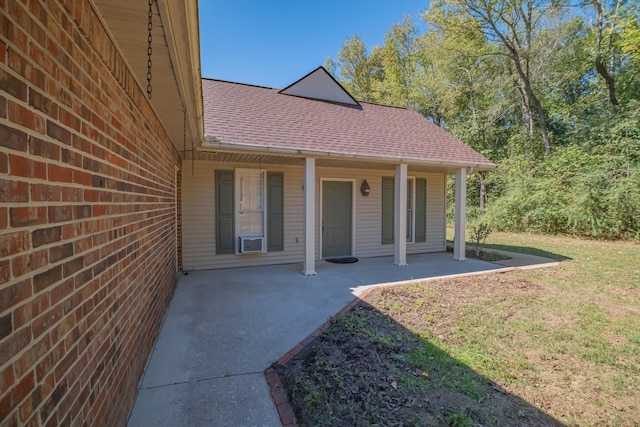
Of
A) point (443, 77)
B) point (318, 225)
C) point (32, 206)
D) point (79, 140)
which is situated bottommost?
point (318, 225)

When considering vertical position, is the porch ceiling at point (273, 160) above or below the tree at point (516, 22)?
below

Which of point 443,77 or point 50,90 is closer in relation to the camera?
point 50,90

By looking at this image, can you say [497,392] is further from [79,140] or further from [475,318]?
[79,140]

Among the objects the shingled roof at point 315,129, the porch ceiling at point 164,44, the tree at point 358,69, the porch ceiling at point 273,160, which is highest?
the tree at point 358,69

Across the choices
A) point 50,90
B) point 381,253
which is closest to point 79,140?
point 50,90

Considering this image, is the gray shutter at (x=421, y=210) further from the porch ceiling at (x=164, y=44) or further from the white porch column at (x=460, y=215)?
Answer: the porch ceiling at (x=164, y=44)

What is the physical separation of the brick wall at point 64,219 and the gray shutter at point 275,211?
4896 mm

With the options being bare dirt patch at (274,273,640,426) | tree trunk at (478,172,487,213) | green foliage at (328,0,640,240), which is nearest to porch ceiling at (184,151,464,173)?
bare dirt patch at (274,273,640,426)

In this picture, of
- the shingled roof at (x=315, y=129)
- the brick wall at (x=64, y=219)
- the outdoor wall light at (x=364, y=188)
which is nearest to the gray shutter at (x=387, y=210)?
the outdoor wall light at (x=364, y=188)

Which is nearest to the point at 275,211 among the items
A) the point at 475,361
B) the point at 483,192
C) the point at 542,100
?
the point at 475,361

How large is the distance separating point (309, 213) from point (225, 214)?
2.06 meters

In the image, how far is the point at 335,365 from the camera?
2.88 metres

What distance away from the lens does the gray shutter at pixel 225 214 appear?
6.83 meters

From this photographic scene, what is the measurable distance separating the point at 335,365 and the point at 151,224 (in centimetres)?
239
